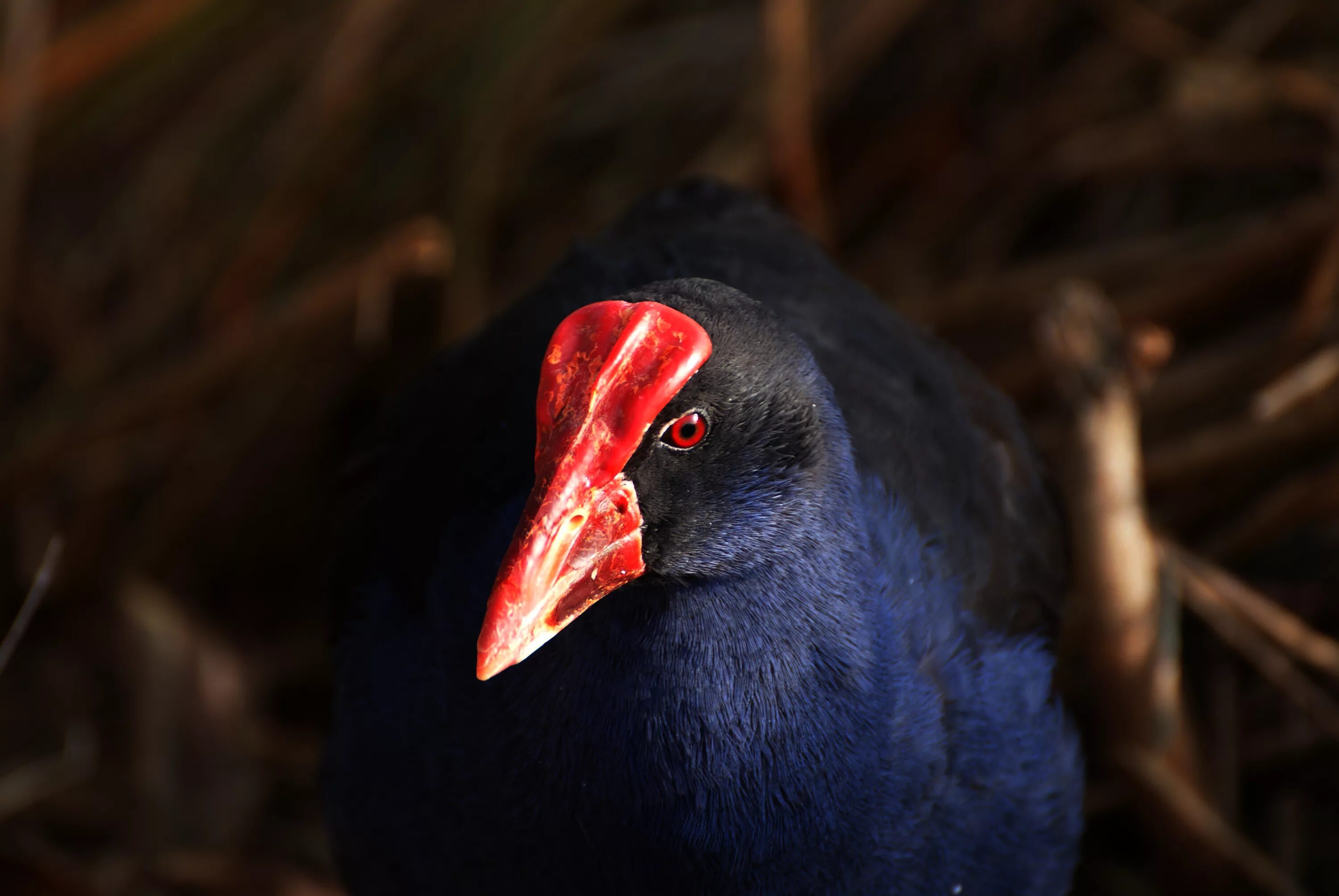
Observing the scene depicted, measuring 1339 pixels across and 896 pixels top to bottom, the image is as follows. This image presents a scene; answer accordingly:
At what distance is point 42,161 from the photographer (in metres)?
3.14

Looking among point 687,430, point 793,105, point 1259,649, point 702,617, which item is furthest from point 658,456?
point 793,105

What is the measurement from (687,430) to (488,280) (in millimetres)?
1908

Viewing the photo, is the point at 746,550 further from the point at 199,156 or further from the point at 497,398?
the point at 199,156

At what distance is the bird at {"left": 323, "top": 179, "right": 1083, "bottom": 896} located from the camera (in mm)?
1295

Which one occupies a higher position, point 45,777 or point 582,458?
point 582,458

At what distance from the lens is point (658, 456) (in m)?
1.30

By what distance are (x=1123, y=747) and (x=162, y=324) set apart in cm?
207

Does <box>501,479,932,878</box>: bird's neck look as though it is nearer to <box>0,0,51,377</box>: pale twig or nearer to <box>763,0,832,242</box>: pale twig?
<box>763,0,832,242</box>: pale twig

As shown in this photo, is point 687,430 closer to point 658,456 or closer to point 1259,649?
point 658,456

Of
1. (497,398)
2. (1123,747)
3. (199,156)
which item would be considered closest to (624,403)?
(497,398)

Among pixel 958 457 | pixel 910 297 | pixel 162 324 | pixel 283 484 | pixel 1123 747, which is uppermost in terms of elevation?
pixel 162 324

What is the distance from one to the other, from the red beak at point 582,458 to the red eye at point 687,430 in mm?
34

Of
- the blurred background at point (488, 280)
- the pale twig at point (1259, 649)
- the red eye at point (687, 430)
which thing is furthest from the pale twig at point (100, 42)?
the pale twig at point (1259, 649)

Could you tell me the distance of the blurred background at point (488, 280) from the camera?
2.46 meters
